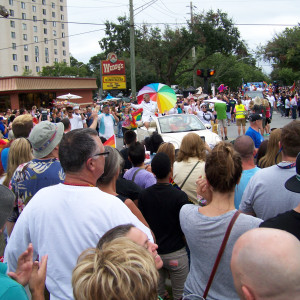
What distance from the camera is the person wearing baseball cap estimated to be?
294 cm

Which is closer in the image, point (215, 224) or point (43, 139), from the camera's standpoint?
point (215, 224)

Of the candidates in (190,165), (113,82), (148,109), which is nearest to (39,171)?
(190,165)

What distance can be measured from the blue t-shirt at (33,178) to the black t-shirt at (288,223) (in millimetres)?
1769

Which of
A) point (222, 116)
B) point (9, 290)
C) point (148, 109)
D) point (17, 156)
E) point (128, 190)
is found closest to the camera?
point (9, 290)

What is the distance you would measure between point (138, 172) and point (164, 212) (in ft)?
3.42

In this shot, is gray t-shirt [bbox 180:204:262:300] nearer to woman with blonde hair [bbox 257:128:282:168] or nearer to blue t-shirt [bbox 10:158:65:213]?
blue t-shirt [bbox 10:158:65:213]

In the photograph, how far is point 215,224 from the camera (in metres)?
2.24

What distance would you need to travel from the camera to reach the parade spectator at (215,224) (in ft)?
7.23

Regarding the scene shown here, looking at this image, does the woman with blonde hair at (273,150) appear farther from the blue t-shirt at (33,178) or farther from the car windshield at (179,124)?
the car windshield at (179,124)

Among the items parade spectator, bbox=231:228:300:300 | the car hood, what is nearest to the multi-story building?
the car hood

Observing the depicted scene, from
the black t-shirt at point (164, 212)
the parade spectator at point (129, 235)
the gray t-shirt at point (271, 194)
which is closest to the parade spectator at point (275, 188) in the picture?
the gray t-shirt at point (271, 194)

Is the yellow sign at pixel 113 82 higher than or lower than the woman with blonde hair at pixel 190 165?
higher

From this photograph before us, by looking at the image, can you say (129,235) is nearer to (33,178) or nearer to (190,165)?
(33,178)

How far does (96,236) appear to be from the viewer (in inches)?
79.6
